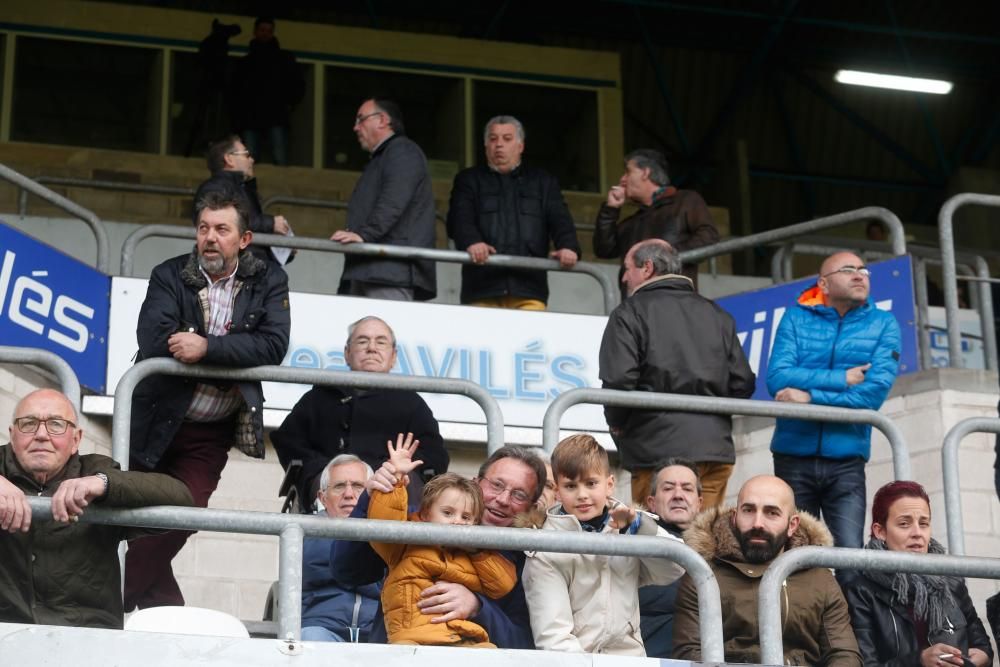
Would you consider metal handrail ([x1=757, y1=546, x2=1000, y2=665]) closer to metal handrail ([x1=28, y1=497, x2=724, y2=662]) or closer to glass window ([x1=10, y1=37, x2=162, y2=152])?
metal handrail ([x1=28, y1=497, x2=724, y2=662])

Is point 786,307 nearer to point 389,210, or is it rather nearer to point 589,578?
point 389,210

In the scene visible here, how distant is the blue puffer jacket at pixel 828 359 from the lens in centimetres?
856

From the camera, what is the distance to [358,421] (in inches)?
324

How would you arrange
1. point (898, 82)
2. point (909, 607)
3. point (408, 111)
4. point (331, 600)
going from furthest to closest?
point (898, 82), point (408, 111), point (331, 600), point (909, 607)

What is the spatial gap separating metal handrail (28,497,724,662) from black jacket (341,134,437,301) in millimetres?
4842

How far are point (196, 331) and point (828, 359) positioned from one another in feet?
9.27

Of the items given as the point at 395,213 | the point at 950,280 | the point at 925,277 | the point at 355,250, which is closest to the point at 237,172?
the point at 355,250

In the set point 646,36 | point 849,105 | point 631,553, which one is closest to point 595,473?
point 631,553

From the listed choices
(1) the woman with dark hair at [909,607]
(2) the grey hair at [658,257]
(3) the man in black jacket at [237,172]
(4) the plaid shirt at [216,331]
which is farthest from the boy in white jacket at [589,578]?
(3) the man in black jacket at [237,172]

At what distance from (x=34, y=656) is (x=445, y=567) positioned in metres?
1.25

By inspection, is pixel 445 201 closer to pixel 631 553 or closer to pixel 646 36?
pixel 646 36

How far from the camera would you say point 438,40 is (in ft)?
60.8

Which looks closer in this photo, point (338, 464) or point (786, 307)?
point (338, 464)

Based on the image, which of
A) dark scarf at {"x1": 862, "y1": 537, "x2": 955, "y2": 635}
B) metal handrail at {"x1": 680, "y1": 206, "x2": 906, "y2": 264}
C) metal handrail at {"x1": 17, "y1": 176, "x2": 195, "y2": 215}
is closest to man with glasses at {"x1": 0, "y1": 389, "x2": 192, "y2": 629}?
dark scarf at {"x1": 862, "y1": 537, "x2": 955, "y2": 635}
